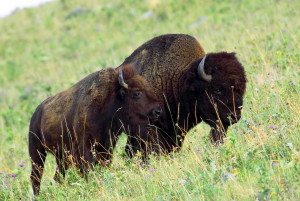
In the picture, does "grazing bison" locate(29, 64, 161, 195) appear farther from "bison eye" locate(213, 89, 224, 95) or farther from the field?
"bison eye" locate(213, 89, 224, 95)

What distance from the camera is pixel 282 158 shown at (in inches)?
220

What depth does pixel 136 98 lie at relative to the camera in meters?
8.01

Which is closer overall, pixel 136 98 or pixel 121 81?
pixel 121 81

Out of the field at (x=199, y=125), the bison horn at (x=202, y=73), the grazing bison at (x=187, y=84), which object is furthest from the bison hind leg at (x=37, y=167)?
A: the bison horn at (x=202, y=73)

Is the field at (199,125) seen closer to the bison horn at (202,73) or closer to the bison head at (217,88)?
the bison head at (217,88)

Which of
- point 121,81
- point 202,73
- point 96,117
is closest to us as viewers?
point 96,117

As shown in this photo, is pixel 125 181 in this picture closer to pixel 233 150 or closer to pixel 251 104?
pixel 233 150

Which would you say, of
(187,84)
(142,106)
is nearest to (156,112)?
(142,106)

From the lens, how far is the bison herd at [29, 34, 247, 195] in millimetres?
7750

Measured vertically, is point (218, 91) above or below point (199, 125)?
above

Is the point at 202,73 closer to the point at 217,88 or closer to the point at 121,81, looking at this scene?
the point at 217,88

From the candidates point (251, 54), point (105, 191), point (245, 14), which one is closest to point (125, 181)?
point (105, 191)

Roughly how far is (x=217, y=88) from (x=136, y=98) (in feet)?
3.77

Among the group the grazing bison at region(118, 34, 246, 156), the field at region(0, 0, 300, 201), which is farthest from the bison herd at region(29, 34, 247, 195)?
the field at region(0, 0, 300, 201)
